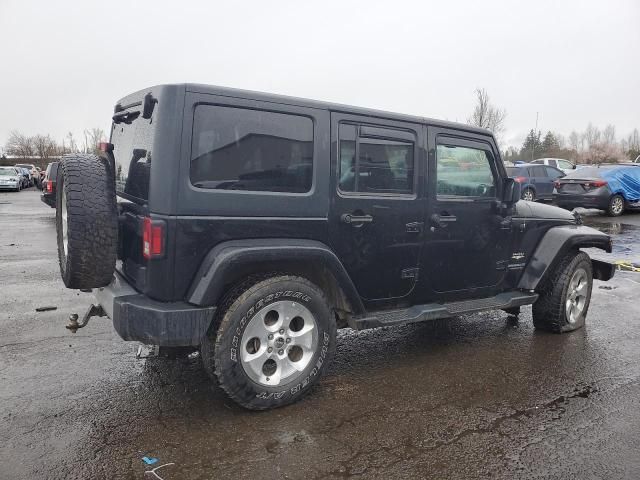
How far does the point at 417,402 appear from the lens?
3.56 metres

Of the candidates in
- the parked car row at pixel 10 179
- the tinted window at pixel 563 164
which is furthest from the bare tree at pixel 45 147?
the tinted window at pixel 563 164

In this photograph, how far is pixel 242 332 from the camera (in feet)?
10.5

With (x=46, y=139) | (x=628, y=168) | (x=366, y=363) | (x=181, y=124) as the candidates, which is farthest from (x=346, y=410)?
(x=46, y=139)

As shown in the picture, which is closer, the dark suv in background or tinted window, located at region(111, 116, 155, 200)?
tinted window, located at region(111, 116, 155, 200)

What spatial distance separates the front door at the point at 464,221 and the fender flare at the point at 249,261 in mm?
1007

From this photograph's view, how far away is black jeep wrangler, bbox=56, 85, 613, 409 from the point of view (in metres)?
3.04

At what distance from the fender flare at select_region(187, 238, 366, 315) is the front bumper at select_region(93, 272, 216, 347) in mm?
85

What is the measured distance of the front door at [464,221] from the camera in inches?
162

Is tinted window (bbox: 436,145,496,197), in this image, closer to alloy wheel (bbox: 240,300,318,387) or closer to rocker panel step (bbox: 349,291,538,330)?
rocker panel step (bbox: 349,291,538,330)

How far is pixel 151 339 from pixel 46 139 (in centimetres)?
7308

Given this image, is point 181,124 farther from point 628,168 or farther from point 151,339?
point 628,168

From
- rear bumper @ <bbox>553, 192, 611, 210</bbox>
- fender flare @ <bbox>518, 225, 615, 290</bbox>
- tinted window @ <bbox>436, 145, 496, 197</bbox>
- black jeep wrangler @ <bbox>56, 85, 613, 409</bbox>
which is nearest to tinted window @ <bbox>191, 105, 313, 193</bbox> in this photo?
black jeep wrangler @ <bbox>56, 85, 613, 409</bbox>

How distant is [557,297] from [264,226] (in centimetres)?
324

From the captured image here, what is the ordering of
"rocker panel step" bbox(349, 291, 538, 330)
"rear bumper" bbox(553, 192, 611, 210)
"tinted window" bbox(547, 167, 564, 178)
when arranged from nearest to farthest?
1. "rocker panel step" bbox(349, 291, 538, 330)
2. "rear bumper" bbox(553, 192, 611, 210)
3. "tinted window" bbox(547, 167, 564, 178)
